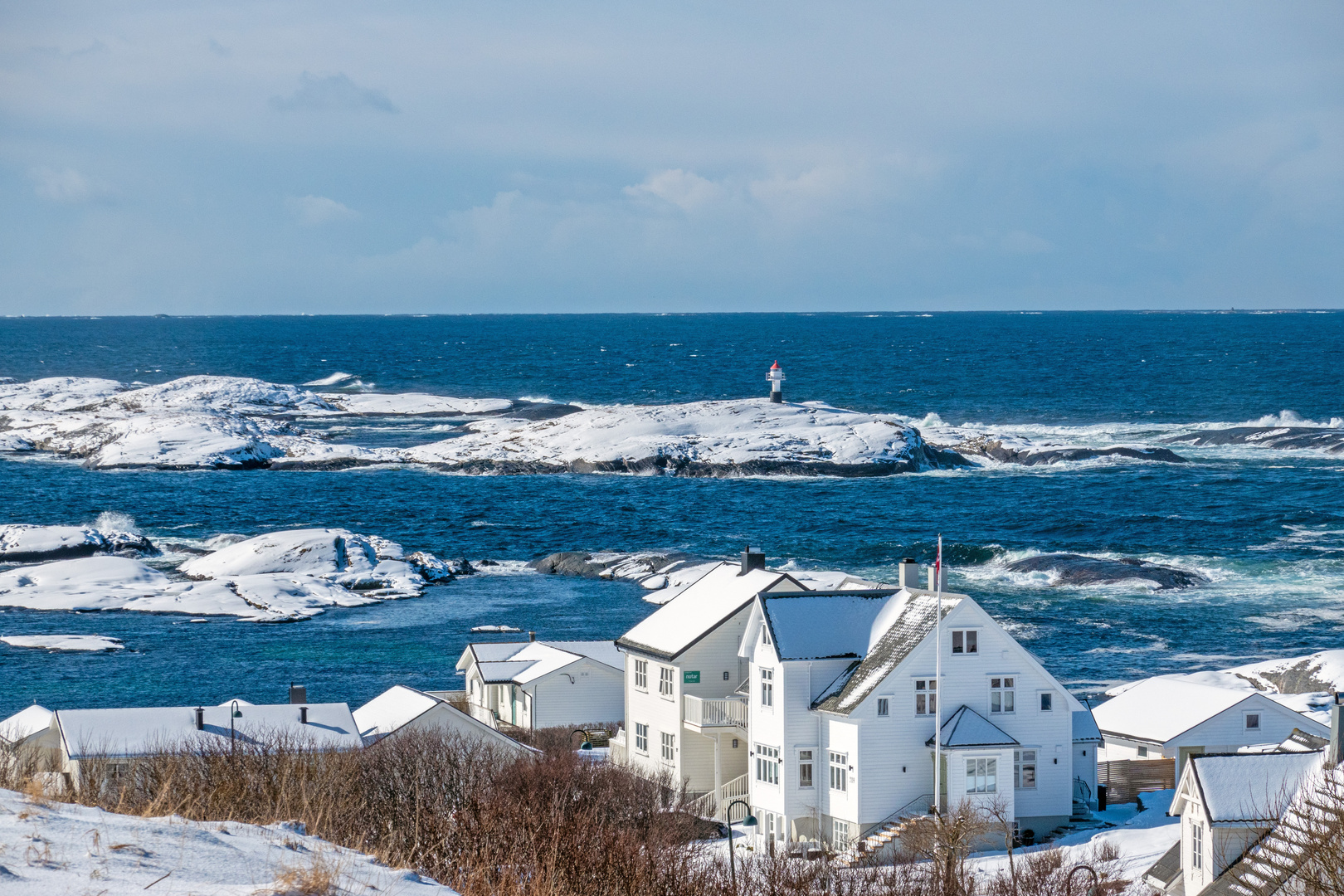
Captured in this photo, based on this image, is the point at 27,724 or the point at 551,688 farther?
the point at 551,688

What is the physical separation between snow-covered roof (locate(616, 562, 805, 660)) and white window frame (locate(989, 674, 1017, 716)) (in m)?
7.16

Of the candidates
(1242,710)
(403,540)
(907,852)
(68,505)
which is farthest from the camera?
(68,505)

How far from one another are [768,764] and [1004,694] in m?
6.23

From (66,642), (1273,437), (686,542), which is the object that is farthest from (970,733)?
(1273,437)

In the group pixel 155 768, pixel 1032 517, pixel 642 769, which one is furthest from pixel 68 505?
pixel 155 768

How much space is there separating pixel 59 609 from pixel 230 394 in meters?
99.3

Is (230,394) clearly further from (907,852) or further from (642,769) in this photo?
(907,852)

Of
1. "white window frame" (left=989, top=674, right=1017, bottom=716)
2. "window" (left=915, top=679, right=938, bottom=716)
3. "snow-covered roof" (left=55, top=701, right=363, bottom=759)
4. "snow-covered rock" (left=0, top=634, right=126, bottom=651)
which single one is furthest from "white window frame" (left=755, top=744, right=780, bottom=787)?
"snow-covered rock" (left=0, top=634, right=126, bottom=651)

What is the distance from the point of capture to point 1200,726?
4353 centimetres

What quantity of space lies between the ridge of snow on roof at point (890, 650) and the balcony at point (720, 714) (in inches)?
141

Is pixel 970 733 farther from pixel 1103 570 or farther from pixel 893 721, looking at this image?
pixel 1103 570

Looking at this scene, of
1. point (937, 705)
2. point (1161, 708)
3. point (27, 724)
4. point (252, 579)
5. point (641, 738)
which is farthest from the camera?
point (252, 579)

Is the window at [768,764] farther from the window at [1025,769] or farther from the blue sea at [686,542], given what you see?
the blue sea at [686,542]

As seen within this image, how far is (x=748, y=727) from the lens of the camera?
4119 cm
